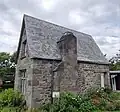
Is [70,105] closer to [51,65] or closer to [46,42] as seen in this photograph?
[51,65]

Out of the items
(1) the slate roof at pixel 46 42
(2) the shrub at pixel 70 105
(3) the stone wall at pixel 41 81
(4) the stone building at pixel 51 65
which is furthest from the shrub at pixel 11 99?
(1) the slate roof at pixel 46 42

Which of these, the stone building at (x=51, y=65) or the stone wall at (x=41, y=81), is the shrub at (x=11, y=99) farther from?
the stone wall at (x=41, y=81)

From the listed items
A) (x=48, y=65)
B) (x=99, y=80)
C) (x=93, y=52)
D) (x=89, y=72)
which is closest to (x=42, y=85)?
(x=48, y=65)

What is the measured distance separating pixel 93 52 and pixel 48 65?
20.3 feet

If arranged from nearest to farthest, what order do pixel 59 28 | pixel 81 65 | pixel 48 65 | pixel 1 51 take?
pixel 48 65 < pixel 81 65 < pixel 59 28 < pixel 1 51

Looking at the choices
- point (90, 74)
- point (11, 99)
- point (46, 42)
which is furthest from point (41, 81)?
point (90, 74)

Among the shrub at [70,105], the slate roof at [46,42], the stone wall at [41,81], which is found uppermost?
the slate roof at [46,42]

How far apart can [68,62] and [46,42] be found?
240cm

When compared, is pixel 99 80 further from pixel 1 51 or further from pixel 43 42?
pixel 1 51

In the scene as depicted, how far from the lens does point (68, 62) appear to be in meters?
12.0

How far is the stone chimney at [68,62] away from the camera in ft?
38.2

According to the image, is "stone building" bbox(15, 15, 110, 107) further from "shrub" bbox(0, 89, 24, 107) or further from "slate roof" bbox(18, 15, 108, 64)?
"shrub" bbox(0, 89, 24, 107)

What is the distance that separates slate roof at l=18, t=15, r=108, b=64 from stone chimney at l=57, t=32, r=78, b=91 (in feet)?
1.89

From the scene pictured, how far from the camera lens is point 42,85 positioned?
433 inches
